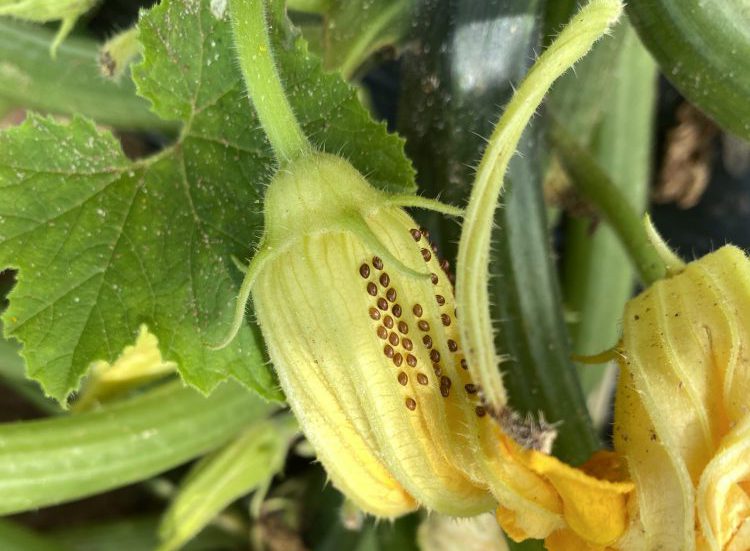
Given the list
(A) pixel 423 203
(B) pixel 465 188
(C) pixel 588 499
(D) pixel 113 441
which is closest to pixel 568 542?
(C) pixel 588 499

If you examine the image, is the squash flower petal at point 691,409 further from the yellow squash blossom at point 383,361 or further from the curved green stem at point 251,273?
the curved green stem at point 251,273

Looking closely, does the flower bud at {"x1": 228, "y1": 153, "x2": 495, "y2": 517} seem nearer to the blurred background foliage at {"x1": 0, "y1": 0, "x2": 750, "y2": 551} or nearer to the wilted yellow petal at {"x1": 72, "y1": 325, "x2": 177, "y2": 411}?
the blurred background foliage at {"x1": 0, "y1": 0, "x2": 750, "y2": 551}

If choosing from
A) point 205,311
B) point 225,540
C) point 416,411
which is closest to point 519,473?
point 416,411

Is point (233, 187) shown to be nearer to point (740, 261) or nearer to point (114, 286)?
point (114, 286)

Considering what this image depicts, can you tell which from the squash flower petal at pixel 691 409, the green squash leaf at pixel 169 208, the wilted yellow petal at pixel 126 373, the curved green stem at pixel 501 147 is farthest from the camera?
the wilted yellow petal at pixel 126 373

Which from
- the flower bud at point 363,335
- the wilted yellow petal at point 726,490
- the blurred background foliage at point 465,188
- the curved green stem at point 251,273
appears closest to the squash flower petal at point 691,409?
the wilted yellow petal at point 726,490

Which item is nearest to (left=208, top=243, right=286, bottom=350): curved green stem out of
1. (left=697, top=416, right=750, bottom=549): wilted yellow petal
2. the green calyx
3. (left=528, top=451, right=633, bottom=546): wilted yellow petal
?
the green calyx
